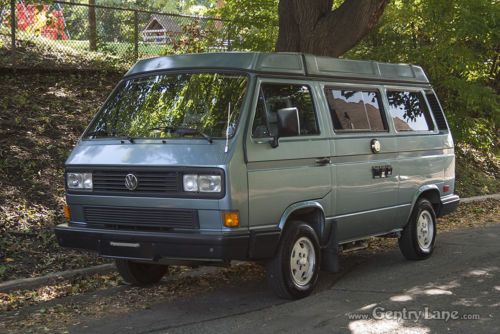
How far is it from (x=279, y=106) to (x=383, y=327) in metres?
2.29

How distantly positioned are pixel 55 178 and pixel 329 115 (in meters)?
4.80

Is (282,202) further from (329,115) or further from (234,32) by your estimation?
(234,32)

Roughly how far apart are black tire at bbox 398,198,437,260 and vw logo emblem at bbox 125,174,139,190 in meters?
3.82

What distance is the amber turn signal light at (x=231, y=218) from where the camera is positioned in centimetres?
593

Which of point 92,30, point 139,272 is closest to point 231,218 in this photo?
point 139,272

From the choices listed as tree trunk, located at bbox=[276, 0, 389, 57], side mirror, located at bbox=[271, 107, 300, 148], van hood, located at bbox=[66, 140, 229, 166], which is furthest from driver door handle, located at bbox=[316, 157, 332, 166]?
tree trunk, located at bbox=[276, 0, 389, 57]

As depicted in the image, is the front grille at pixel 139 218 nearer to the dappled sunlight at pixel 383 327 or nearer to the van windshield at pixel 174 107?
the van windshield at pixel 174 107

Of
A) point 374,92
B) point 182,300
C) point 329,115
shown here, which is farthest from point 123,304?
point 374,92

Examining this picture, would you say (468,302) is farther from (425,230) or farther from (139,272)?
(139,272)

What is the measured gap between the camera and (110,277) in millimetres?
7926

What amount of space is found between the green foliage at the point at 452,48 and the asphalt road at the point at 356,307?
5.59 m

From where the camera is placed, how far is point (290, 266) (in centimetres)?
653

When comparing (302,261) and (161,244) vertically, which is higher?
(161,244)

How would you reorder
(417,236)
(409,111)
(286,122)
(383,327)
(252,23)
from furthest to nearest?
(252,23) → (409,111) → (417,236) → (286,122) → (383,327)
